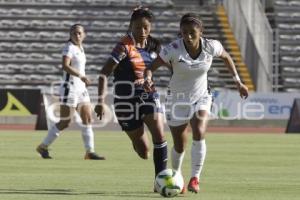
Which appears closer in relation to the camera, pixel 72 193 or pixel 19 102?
pixel 72 193

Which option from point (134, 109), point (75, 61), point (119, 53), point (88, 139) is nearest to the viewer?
point (119, 53)

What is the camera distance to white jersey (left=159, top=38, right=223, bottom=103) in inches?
422

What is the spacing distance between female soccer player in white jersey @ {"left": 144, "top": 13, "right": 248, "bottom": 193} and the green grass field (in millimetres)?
629

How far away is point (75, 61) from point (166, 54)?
6.46 meters

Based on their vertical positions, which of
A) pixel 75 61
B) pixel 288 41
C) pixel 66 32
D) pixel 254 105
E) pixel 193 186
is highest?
pixel 193 186

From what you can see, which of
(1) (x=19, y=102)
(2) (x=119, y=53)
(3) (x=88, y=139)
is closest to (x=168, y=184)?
(2) (x=119, y=53)

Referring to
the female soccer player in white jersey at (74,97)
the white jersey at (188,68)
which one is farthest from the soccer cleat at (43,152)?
the white jersey at (188,68)

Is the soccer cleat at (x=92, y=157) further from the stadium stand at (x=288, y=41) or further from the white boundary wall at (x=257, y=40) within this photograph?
the stadium stand at (x=288, y=41)

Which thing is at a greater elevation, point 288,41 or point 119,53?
point 119,53

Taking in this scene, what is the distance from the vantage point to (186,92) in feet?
35.7

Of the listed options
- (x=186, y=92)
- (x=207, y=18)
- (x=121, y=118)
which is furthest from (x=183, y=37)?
(x=207, y=18)

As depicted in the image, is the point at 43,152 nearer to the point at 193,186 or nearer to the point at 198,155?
the point at 198,155

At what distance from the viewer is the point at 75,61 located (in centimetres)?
1700

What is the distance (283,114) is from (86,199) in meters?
23.9
